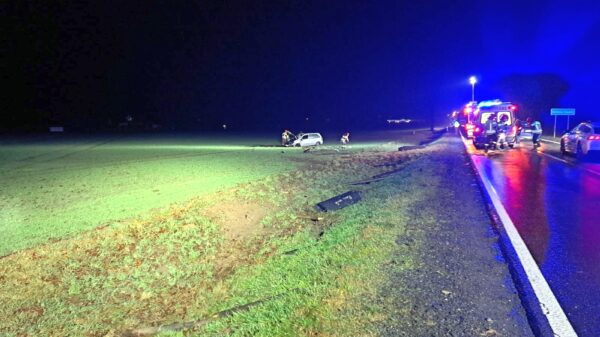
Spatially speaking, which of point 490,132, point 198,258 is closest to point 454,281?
point 198,258

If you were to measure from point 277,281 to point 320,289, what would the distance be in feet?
2.29

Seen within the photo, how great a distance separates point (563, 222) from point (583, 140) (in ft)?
38.6

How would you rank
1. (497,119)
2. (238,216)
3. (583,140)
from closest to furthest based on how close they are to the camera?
1. (238,216)
2. (583,140)
3. (497,119)

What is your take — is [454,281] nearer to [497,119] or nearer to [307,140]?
[497,119]

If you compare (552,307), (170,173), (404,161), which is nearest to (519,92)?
(404,161)

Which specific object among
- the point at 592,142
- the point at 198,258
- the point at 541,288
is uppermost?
the point at 592,142

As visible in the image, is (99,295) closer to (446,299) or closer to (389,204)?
(446,299)

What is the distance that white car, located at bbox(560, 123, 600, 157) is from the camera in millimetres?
16875

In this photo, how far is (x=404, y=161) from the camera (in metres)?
18.9

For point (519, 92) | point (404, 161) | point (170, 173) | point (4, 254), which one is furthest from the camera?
point (519, 92)

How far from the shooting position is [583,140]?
685 inches

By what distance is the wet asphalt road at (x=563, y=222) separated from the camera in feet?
15.5

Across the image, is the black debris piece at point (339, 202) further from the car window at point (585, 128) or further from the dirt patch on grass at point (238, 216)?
the car window at point (585, 128)

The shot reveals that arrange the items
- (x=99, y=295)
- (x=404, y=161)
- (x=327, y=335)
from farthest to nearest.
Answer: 1. (x=404, y=161)
2. (x=99, y=295)
3. (x=327, y=335)
